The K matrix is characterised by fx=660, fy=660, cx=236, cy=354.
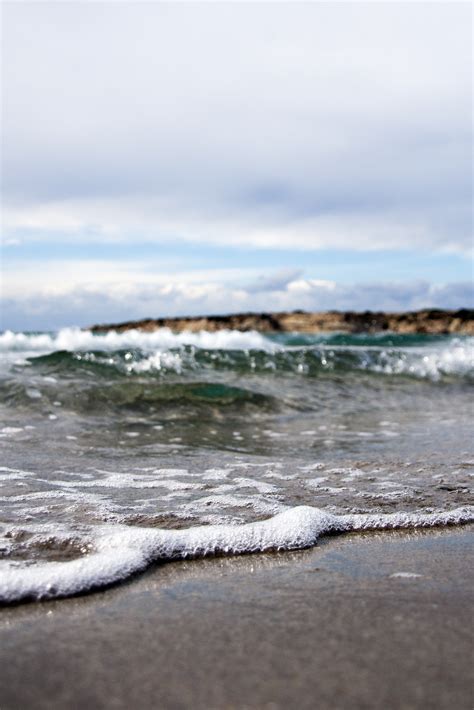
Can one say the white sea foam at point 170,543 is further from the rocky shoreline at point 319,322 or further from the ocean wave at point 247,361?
the rocky shoreline at point 319,322

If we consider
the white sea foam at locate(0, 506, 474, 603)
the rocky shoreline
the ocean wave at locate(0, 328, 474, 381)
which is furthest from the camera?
the rocky shoreline

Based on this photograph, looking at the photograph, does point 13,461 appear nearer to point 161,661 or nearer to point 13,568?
point 13,568

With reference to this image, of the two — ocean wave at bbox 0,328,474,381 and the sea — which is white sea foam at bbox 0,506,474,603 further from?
ocean wave at bbox 0,328,474,381

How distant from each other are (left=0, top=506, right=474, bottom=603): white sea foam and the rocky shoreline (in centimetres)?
3246

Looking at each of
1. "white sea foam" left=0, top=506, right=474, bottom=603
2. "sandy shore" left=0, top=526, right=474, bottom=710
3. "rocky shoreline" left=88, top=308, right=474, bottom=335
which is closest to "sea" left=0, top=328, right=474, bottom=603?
"white sea foam" left=0, top=506, right=474, bottom=603

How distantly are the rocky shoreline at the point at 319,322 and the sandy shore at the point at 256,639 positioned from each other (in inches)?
1312

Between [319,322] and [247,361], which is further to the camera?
[319,322]

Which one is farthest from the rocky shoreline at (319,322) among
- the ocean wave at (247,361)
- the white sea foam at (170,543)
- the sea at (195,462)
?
the white sea foam at (170,543)

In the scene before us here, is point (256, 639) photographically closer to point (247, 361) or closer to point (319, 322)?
point (247, 361)

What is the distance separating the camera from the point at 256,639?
1.81 metres

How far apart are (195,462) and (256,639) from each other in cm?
280

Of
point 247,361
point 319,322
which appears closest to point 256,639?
point 247,361

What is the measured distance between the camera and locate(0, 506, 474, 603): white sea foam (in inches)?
88.7

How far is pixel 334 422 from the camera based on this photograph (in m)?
6.67
